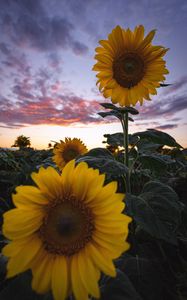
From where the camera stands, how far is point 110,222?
134 cm

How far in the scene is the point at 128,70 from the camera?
2.93m

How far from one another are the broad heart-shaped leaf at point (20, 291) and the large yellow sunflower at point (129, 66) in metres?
1.80

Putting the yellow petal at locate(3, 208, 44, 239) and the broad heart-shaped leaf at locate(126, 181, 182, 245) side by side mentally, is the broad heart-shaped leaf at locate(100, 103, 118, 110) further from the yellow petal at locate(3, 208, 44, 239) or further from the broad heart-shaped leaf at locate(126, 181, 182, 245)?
the yellow petal at locate(3, 208, 44, 239)

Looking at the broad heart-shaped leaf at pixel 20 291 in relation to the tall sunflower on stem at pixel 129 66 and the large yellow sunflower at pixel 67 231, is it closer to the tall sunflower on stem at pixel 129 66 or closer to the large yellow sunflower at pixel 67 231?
the large yellow sunflower at pixel 67 231

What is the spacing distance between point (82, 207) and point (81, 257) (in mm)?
229

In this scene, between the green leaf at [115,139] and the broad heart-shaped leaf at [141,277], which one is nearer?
the broad heart-shaped leaf at [141,277]

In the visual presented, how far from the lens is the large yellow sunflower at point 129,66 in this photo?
2.85 meters

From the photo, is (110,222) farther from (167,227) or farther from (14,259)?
(167,227)

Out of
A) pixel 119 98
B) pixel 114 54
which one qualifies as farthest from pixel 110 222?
pixel 114 54

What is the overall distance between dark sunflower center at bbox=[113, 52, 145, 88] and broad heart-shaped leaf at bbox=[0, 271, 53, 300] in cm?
205

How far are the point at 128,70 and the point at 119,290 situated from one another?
2066 mm

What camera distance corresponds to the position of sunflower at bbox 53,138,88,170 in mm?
4789

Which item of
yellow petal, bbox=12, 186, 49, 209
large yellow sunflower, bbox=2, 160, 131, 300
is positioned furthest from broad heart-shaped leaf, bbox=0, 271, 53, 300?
yellow petal, bbox=12, 186, 49, 209

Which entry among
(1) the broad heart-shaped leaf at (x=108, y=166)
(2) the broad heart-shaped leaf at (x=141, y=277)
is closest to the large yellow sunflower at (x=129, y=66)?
(1) the broad heart-shaped leaf at (x=108, y=166)
